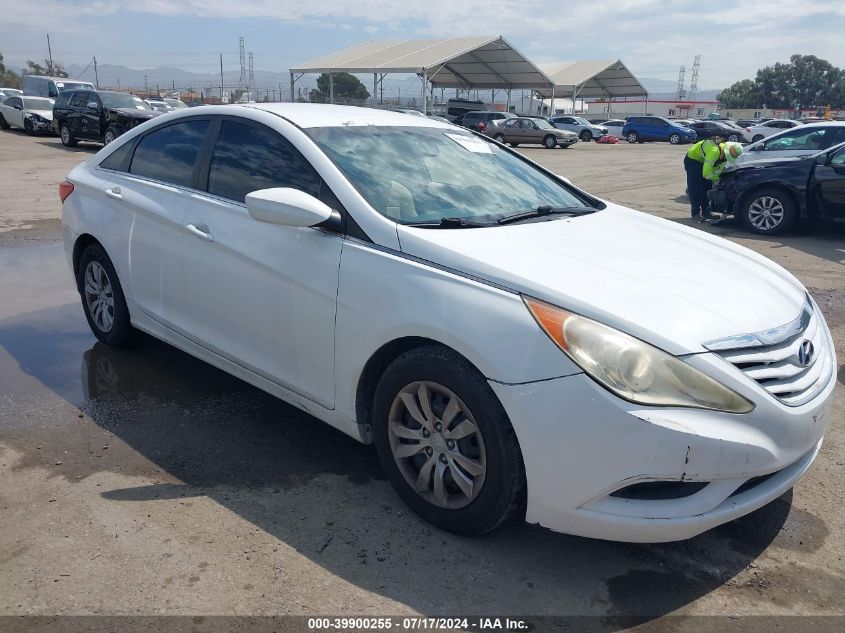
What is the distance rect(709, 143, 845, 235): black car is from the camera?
9555mm

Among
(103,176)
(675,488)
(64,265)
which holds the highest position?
(103,176)

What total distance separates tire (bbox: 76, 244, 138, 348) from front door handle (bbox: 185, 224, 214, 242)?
1029 millimetres

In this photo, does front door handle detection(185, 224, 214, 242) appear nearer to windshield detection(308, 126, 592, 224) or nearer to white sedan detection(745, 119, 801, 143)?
windshield detection(308, 126, 592, 224)

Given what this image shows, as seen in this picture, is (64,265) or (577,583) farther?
(64,265)

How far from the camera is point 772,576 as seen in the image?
2.73 metres

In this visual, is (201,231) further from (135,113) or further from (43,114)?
(43,114)

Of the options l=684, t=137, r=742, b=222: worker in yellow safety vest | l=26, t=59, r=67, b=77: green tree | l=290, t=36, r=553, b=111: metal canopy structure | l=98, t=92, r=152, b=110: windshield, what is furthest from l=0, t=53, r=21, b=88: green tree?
l=684, t=137, r=742, b=222: worker in yellow safety vest

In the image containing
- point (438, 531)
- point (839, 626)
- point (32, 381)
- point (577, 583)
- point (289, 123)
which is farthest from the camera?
point (32, 381)

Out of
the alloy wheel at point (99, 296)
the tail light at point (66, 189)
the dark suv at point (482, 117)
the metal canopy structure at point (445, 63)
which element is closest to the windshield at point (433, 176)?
the alloy wheel at point (99, 296)

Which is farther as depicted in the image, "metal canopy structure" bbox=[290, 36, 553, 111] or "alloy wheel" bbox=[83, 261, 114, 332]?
"metal canopy structure" bbox=[290, 36, 553, 111]

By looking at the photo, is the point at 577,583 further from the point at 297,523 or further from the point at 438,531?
the point at 297,523

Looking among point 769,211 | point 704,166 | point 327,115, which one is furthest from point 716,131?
point 327,115

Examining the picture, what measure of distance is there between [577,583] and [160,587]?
5.05 ft

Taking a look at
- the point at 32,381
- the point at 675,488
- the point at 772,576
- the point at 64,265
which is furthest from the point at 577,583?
the point at 64,265
